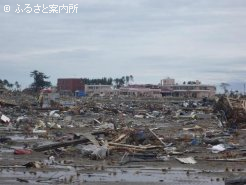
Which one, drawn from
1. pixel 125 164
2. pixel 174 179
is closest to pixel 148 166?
pixel 125 164

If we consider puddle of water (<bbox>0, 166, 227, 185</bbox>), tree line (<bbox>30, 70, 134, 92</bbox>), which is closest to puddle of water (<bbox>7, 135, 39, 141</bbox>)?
puddle of water (<bbox>0, 166, 227, 185</bbox>)

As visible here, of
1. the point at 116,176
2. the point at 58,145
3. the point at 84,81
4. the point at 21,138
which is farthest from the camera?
the point at 84,81

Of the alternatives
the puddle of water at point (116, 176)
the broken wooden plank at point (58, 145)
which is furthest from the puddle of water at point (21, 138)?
the puddle of water at point (116, 176)

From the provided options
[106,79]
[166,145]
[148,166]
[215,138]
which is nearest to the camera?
[148,166]

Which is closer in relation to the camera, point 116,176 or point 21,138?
point 116,176

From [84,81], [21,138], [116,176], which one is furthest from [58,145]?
[84,81]

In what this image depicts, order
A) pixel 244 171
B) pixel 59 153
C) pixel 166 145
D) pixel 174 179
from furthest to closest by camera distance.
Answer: pixel 166 145 < pixel 59 153 < pixel 244 171 < pixel 174 179

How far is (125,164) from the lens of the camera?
17.5 metres

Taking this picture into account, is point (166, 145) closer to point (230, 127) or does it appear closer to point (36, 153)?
point (36, 153)

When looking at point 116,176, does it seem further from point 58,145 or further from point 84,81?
point 84,81

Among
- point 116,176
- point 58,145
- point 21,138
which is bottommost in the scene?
point 116,176

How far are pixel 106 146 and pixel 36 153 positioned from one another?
251 centimetres

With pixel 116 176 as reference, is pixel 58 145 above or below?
above

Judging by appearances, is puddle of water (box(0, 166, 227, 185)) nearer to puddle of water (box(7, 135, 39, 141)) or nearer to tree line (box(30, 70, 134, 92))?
puddle of water (box(7, 135, 39, 141))
